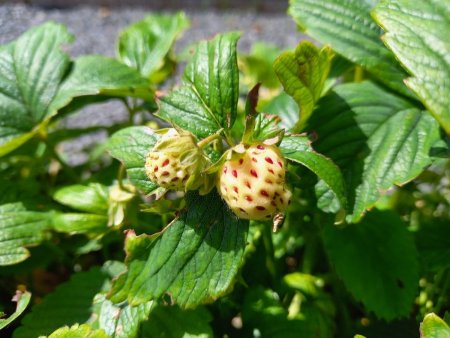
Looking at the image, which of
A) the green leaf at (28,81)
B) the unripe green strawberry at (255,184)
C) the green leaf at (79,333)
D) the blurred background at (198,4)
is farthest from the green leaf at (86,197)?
the blurred background at (198,4)

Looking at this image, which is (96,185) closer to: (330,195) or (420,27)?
(330,195)

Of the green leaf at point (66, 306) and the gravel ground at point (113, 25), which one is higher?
the green leaf at point (66, 306)

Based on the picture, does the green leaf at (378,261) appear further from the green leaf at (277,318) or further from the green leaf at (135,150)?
the green leaf at (135,150)

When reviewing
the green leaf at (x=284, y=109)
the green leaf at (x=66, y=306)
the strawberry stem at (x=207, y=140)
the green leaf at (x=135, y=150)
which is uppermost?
the strawberry stem at (x=207, y=140)

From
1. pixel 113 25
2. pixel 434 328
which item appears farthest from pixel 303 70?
pixel 113 25

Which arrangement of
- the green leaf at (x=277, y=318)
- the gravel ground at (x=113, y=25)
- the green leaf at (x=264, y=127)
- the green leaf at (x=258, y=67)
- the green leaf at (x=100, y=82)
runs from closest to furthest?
1. the green leaf at (x=264, y=127)
2. the green leaf at (x=277, y=318)
3. the green leaf at (x=100, y=82)
4. the green leaf at (x=258, y=67)
5. the gravel ground at (x=113, y=25)

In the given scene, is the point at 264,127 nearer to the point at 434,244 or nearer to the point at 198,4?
the point at 434,244
